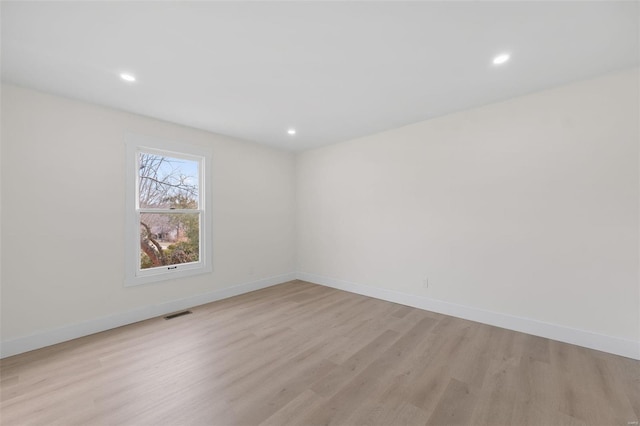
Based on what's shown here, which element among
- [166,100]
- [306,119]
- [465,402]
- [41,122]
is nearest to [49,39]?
[166,100]

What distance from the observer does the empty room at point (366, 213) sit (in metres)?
1.64

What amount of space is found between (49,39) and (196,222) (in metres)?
2.37

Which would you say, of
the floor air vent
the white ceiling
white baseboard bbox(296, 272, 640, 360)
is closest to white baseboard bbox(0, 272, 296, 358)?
the floor air vent

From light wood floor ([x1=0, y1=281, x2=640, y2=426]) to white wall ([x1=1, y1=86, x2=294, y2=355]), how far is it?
0.29 m

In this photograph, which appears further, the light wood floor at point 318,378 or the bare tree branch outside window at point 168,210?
the bare tree branch outside window at point 168,210

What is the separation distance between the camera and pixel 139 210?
10.1ft

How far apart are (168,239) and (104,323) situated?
114cm

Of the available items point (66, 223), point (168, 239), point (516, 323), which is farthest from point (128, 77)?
point (516, 323)

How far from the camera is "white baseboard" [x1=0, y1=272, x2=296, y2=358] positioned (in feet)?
7.58

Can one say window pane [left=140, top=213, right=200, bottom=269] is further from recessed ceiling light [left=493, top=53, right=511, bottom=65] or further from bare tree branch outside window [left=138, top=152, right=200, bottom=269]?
recessed ceiling light [left=493, top=53, right=511, bottom=65]

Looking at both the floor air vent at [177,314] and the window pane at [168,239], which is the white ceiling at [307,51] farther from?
the floor air vent at [177,314]

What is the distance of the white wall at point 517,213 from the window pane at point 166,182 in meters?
2.57

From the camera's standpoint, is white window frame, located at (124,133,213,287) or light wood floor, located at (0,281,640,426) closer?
light wood floor, located at (0,281,640,426)

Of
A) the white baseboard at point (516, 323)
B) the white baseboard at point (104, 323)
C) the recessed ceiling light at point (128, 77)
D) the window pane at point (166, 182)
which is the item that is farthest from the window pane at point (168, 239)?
the white baseboard at point (516, 323)
